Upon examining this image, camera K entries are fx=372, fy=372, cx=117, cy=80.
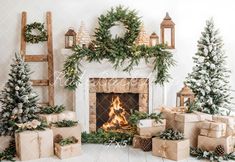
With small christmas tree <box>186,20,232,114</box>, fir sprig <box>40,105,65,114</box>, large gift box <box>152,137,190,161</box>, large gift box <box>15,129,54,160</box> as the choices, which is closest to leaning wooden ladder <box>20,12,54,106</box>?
fir sprig <box>40,105,65,114</box>

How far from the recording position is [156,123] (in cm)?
539

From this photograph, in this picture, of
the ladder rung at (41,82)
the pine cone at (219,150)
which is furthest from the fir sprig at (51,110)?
the pine cone at (219,150)

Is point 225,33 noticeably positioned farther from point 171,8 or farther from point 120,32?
point 120,32

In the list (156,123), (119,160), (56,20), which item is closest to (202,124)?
(156,123)

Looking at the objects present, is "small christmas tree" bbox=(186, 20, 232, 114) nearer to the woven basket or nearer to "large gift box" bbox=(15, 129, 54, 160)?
the woven basket

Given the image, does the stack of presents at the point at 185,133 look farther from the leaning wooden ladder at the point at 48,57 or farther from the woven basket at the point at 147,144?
the leaning wooden ladder at the point at 48,57

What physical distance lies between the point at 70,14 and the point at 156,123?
2.25 m

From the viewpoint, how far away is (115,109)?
612 cm

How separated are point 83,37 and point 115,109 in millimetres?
1292

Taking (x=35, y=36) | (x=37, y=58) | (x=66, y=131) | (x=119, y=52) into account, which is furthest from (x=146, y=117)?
(x=35, y=36)

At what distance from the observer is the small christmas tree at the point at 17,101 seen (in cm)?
532

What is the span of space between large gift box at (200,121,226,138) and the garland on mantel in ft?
3.36

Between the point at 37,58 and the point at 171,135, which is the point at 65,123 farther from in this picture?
the point at 171,135

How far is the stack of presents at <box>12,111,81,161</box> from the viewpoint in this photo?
4.95 meters
